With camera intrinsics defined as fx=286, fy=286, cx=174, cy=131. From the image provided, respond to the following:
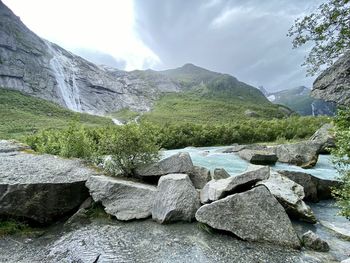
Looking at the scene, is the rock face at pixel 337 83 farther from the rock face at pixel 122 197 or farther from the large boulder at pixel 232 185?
the rock face at pixel 122 197

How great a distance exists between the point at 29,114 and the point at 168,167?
14533cm

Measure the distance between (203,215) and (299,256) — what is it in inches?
168

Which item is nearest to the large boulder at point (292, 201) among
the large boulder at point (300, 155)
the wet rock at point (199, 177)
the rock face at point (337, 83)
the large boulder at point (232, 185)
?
the large boulder at point (232, 185)

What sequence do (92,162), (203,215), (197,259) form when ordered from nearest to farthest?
(197,259), (203,215), (92,162)

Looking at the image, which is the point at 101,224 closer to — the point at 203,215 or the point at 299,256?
the point at 203,215

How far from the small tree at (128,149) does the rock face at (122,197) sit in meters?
2.35

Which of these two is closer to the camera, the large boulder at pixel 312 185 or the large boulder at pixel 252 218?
the large boulder at pixel 252 218

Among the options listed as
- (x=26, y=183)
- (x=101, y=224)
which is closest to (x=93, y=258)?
(x=101, y=224)

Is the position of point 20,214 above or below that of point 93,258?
above

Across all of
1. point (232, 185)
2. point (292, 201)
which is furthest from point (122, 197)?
point (292, 201)

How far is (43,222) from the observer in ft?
48.5

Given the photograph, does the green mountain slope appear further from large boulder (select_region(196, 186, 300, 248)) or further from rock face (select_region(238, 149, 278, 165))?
large boulder (select_region(196, 186, 300, 248))

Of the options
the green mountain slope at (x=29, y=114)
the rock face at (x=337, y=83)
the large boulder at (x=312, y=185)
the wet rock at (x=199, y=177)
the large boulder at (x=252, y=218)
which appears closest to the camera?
the large boulder at (x=252, y=218)

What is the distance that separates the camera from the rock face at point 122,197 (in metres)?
14.7
